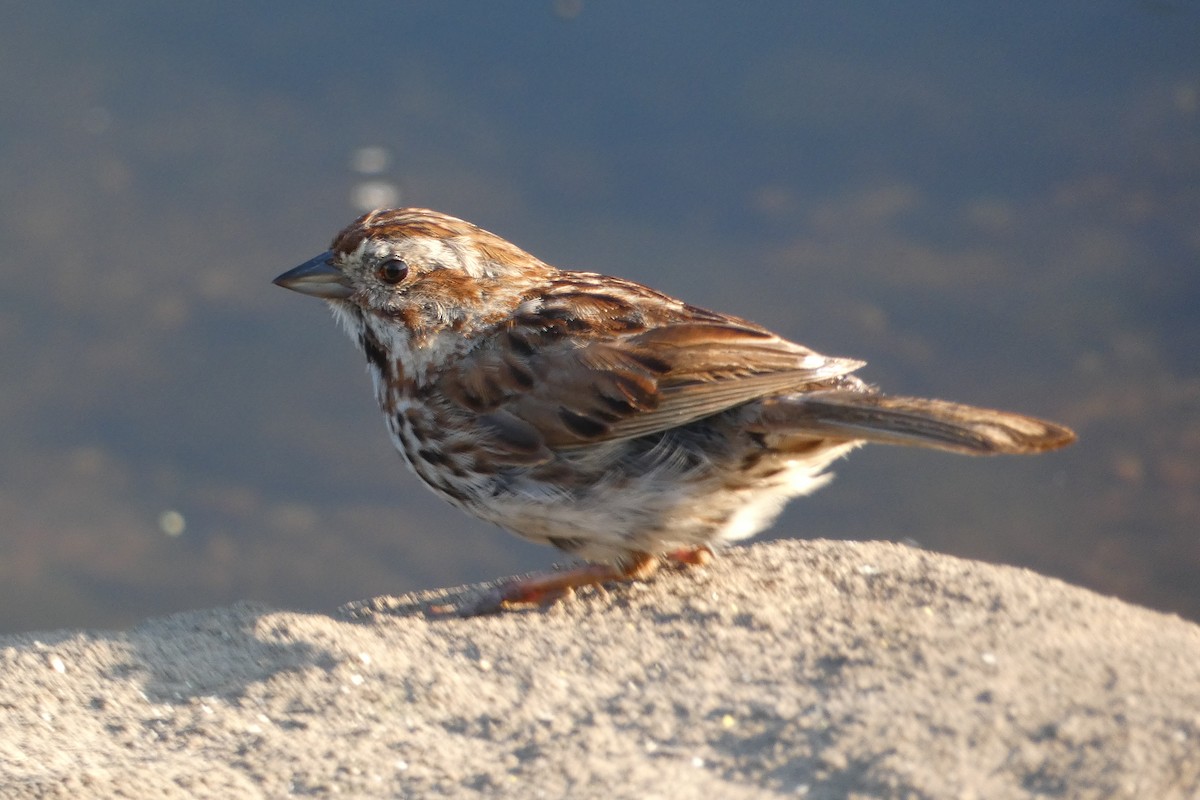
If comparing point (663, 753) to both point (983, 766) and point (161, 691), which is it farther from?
point (161, 691)

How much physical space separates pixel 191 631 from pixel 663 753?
72.4 inches

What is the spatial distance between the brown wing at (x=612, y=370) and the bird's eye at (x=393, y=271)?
39cm

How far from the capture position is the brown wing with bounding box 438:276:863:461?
15.5ft

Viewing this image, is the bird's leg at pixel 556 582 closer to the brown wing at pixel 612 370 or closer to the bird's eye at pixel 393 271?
the brown wing at pixel 612 370

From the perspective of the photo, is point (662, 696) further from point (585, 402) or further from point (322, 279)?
point (322, 279)

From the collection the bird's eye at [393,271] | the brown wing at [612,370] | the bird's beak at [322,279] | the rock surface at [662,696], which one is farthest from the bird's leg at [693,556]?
the bird's beak at [322,279]

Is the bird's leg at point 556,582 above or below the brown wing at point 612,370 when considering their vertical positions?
below

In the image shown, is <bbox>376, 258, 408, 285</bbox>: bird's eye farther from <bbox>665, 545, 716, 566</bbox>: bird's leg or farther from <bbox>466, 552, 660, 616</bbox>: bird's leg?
<bbox>665, 545, 716, 566</bbox>: bird's leg

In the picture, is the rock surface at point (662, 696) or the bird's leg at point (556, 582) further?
the bird's leg at point (556, 582)

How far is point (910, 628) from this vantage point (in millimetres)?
3902

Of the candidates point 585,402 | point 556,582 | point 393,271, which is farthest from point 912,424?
point 393,271

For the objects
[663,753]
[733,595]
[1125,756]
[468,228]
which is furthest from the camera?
[468,228]

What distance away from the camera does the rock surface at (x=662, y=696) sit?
3.17 metres

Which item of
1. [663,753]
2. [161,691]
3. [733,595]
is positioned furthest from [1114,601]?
[161,691]
